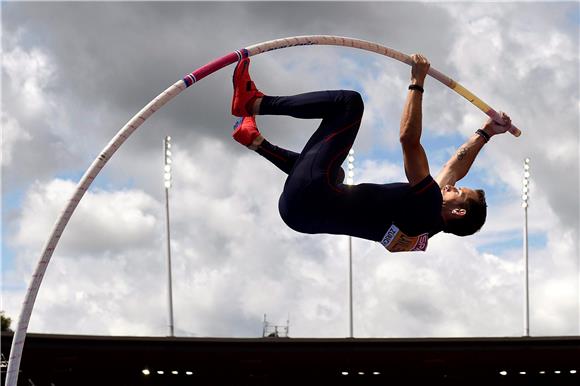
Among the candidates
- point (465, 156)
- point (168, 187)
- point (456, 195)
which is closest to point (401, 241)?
point (456, 195)

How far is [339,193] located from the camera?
828 centimetres

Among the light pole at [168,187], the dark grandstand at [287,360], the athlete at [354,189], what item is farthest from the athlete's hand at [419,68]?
the light pole at [168,187]

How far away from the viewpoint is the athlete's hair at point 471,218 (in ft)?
28.7

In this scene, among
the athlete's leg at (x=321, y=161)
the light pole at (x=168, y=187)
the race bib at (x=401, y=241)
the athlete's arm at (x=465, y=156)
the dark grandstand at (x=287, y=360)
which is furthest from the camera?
the light pole at (x=168, y=187)

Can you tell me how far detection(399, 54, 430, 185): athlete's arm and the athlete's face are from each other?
62cm

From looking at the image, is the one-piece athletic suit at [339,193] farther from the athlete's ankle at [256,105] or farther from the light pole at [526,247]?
the light pole at [526,247]

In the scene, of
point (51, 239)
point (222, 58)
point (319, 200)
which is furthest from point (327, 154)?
point (51, 239)

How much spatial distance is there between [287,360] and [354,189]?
23.5 meters

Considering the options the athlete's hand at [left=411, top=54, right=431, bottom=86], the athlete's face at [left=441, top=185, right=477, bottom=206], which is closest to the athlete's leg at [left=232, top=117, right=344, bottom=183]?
the athlete's hand at [left=411, top=54, right=431, bottom=86]

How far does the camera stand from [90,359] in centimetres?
2961

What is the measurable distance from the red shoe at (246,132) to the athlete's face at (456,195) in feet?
7.05

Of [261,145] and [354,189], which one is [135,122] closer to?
[261,145]

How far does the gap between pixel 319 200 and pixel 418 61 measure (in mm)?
1825

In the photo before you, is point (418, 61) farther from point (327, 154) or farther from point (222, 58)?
point (222, 58)
